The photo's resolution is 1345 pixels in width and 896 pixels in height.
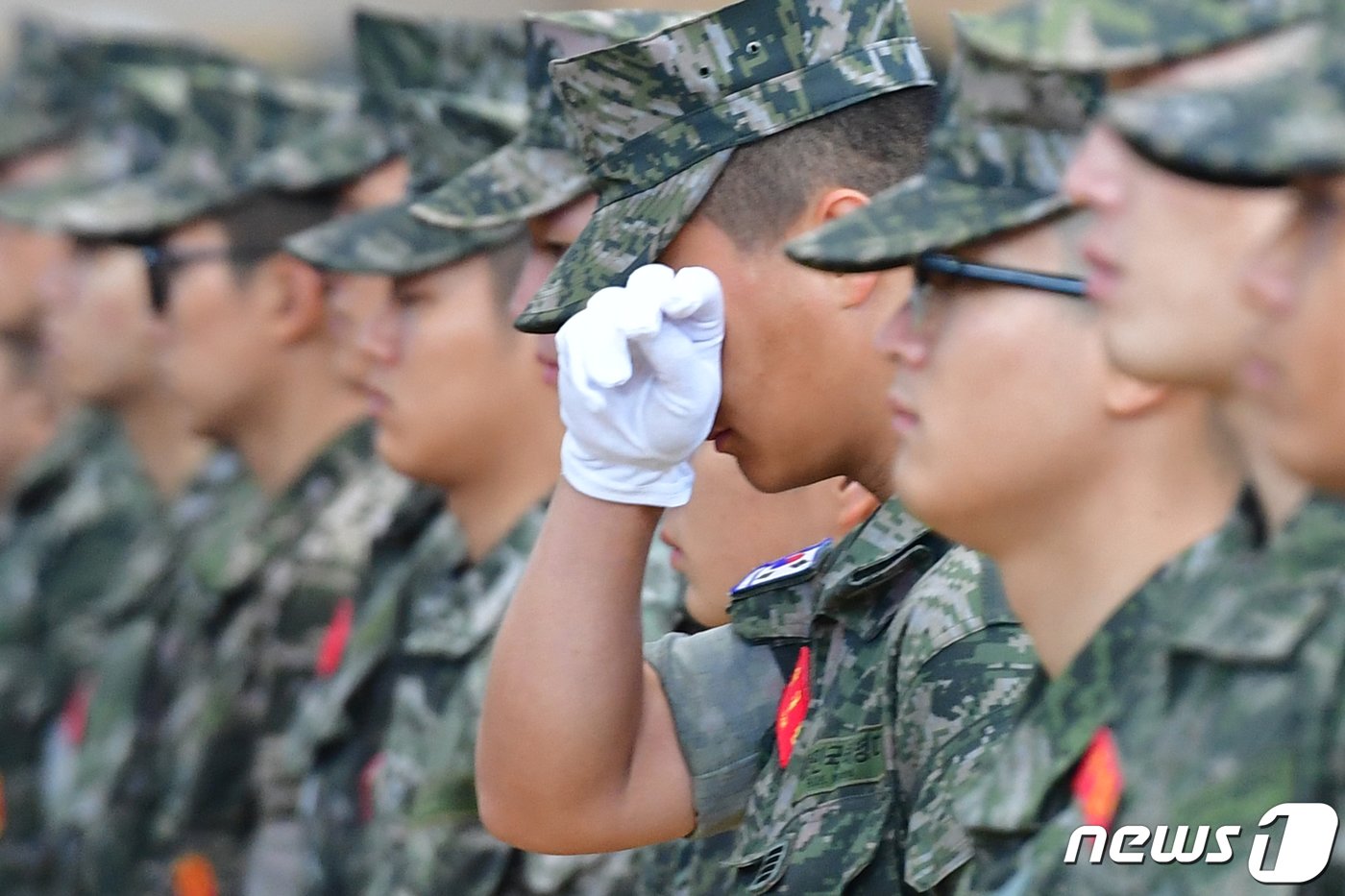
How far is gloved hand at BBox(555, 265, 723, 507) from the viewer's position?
9.41 ft

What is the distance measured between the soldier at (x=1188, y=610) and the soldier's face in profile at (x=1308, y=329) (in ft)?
0.15

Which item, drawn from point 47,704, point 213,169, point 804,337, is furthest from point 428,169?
point 47,704

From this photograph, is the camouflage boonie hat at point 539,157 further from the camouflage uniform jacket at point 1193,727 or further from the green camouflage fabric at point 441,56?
the camouflage uniform jacket at point 1193,727

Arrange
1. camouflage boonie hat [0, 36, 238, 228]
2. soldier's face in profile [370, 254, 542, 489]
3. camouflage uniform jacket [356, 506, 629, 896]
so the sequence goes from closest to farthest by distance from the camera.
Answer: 1. camouflage uniform jacket [356, 506, 629, 896]
2. soldier's face in profile [370, 254, 542, 489]
3. camouflage boonie hat [0, 36, 238, 228]

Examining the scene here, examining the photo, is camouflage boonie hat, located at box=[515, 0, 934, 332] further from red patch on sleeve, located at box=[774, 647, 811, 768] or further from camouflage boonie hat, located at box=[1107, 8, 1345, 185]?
camouflage boonie hat, located at box=[1107, 8, 1345, 185]

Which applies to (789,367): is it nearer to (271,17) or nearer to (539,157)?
(539,157)

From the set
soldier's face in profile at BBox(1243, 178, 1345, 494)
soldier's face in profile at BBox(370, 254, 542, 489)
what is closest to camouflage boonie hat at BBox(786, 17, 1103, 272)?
soldier's face in profile at BBox(1243, 178, 1345, 494)

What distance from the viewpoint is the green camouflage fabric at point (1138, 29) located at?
206cm

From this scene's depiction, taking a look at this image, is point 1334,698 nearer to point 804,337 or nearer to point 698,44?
point 804,337

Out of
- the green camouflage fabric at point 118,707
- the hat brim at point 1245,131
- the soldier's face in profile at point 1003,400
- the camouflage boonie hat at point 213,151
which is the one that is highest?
the hat brim at point 1245,131

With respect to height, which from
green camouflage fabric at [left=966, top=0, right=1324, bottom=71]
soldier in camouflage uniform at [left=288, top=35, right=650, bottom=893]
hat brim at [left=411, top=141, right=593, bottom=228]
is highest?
green camouflage fabric at [left=966, top=0, right=1324, bottom=71]

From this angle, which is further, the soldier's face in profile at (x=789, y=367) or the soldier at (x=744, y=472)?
the soldier's face in profile at (x=789, y=367)

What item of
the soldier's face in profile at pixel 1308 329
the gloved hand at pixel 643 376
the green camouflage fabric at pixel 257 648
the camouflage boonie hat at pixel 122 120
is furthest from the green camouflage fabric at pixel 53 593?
the soldier's face in profile at pixel 1308 329

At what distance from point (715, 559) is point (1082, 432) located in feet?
4.25
